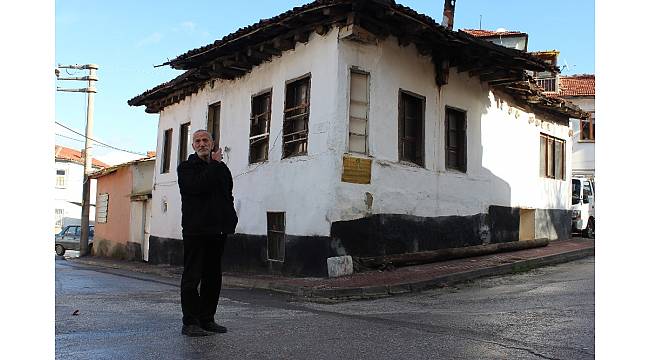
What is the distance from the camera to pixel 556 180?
59.6ft

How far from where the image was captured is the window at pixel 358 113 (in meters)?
11.1

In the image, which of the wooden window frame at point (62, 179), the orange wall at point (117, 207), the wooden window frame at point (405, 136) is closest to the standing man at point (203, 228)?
the wooden window frame at point (405, 136)

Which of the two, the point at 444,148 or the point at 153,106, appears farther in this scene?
the point at 153,106

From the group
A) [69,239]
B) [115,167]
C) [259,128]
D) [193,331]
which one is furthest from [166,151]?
[193,331]

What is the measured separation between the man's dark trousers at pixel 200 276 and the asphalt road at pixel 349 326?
25cm

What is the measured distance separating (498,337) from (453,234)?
7.97m

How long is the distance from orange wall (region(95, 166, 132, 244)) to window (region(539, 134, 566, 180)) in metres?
A: 15.0

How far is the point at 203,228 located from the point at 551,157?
50.6 feet

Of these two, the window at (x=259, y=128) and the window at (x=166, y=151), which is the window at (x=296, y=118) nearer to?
the window at (x=259, y=128)

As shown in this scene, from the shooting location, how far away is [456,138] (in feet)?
45.2

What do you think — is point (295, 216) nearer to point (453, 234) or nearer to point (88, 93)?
point (453, 234)

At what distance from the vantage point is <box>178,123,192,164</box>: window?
57.9 ft
